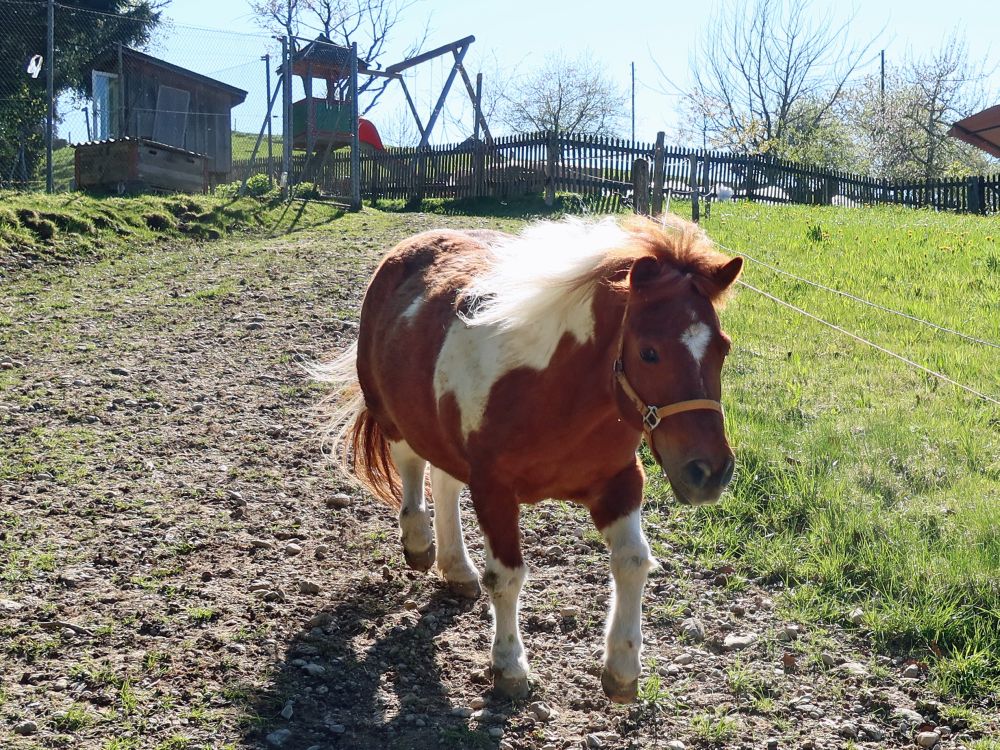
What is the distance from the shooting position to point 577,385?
341 cm

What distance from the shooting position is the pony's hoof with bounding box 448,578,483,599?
15.0 ft

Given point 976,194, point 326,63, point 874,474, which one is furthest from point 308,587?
point 976,194

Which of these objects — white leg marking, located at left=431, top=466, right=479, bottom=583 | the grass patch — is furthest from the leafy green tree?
white leg marking, located at left=431, top=466, right=479, bottom=583

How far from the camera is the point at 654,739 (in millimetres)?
3469

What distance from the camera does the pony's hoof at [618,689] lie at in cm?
→ 345

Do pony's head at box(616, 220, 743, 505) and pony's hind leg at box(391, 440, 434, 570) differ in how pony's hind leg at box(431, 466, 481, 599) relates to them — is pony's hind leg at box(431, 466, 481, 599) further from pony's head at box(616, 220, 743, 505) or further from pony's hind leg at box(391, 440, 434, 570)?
pony's head at box(616, 220, 743, 505)

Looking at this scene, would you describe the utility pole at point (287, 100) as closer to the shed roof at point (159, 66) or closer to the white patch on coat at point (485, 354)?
the shed roof at point (159, 66)

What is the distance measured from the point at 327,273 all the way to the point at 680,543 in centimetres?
704

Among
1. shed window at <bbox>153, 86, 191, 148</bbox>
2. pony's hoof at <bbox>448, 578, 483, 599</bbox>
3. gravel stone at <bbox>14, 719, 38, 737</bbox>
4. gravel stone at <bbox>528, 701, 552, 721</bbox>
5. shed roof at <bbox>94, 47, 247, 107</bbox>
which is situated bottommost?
gravel stone at <bbox>528, 701, 552, 721</bbox>

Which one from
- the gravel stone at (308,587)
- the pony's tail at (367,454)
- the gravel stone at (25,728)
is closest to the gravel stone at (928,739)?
the gravel stone at (308,587)

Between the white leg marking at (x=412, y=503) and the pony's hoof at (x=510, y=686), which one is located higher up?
the white leg marking at (x=412, y=503)

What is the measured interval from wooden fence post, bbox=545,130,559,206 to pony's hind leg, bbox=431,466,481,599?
14.7 meters

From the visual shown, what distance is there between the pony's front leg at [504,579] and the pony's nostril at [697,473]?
34.8 inches

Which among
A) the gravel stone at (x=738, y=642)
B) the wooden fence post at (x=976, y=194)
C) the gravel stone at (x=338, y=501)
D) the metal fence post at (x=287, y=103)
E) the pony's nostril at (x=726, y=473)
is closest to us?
the pony's nostril at (x=726, y=473)
